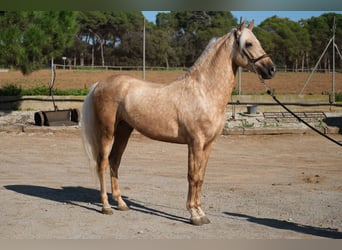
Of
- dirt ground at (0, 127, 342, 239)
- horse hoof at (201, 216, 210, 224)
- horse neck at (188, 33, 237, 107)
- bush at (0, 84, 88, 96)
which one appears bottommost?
dirt ground at (0, 127, 342, 239)

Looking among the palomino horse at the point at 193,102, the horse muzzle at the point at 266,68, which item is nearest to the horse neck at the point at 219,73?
the palomino horse at the point at 193,102

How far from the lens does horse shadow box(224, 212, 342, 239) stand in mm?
4410

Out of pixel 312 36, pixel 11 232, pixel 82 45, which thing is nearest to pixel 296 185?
pixel 11 232

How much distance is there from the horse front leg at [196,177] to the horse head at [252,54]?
0.87 metres

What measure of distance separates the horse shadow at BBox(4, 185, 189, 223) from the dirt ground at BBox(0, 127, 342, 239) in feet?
0.04

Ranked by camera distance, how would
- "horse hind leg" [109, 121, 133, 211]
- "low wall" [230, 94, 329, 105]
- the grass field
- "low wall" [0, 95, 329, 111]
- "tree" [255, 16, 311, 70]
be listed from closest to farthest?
"horse hind leg" [109, 121, 133, 211] < "low wall" [0, 95, 329, 111] < "low wall" [230, 94, 329, 105] < the grass field < "tree" [255, 16, 311, 70]

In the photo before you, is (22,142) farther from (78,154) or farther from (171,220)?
(171,220)

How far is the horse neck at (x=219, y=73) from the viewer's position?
4672 millimetres

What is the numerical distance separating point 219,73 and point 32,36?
10332 millimetres

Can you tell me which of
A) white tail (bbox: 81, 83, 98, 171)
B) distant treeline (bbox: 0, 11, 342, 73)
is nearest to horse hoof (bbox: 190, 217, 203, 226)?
white tail (bbox: 81, 83, 98, 171)

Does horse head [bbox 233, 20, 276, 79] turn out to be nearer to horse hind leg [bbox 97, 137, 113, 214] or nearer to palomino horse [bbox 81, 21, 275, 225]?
palomino horse [bbox 81, 21, 275, 225]

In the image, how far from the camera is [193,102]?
4648 mm

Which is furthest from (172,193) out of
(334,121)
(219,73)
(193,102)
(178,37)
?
(178,37)

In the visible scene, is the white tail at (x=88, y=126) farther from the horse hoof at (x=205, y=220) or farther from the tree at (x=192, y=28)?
the tree at (x=192, y=28)
